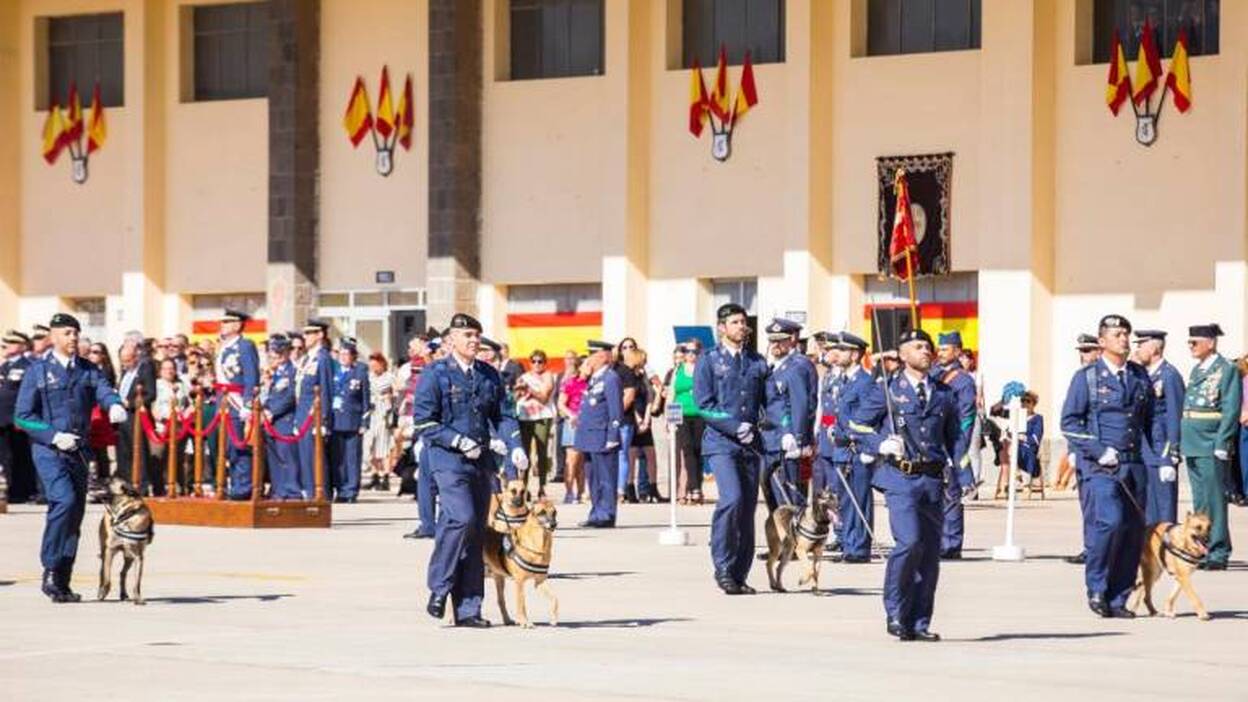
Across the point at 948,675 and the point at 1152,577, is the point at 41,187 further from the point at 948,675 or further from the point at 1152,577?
the point at 948,675

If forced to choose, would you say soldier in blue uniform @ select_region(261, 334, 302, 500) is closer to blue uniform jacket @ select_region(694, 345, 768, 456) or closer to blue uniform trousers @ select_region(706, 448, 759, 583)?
blue uniform jacket @ select_region(694, 345, 768, 456)

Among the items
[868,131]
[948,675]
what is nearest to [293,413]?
[868,131]

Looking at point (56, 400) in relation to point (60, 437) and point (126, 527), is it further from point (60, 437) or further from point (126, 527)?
point (126, 527)

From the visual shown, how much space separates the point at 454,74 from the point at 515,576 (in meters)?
26.5

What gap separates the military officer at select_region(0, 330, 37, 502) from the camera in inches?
1286

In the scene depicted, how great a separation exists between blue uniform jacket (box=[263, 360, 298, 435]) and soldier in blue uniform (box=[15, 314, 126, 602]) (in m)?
11.5

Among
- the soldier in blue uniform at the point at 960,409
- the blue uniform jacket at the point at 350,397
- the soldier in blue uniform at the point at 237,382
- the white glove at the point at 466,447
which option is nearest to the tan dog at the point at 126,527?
the white glove at the point at 466,447

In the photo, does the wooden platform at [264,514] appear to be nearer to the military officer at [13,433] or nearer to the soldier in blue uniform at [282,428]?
the soldier in blue uniform at [282,428]

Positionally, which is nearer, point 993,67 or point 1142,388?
point 1142,388

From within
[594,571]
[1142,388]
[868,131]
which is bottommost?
[594,571]

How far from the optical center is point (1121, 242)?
38.4 meters

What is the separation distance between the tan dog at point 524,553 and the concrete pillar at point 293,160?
27739 mm

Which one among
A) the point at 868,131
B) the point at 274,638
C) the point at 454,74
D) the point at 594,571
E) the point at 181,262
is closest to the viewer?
the point at 274,638

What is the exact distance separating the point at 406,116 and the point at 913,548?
93.6 ft
